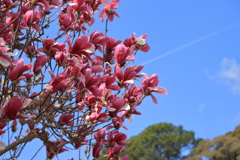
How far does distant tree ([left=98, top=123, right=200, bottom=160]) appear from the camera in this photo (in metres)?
26.1

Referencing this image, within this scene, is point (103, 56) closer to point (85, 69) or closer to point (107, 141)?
point (85, 69)

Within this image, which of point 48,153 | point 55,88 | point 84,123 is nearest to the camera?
point 55,88

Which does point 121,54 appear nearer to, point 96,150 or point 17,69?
point 17,69

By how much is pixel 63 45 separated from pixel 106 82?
339 mm

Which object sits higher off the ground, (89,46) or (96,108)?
(89,46)

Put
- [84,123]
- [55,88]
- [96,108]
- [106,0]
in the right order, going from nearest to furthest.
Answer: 1. [55,88]
2. [96,108]
3. [84,123]
4. [106,0]

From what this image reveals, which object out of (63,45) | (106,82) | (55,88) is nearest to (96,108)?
(106,82)

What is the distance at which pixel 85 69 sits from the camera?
1.83 m

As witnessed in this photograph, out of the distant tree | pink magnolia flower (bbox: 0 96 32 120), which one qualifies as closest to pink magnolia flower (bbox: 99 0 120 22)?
pink magnolia flower (bbox: 0 96 32 120)

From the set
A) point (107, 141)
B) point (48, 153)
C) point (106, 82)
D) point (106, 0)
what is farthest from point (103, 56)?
point (48, 153)

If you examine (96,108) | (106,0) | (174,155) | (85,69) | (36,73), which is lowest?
(96,108)

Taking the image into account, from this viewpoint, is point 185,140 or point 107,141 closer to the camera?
point 107,141

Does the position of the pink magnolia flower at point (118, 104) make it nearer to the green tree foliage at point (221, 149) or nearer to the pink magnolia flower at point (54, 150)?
the pink magnolia flower at point (54, 150)

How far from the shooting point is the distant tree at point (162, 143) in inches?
1029
